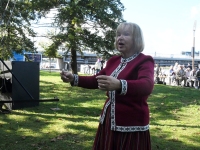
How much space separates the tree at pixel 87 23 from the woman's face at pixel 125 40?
1040cm

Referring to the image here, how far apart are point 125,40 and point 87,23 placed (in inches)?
460

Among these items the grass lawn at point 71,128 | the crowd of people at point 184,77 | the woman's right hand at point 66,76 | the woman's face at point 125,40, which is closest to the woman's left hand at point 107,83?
the woman's face at point 125,40

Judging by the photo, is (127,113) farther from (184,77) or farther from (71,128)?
(184,77)

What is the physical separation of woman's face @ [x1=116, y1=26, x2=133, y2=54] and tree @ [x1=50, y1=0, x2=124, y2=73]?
34.1ft

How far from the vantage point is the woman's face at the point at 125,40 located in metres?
1.93

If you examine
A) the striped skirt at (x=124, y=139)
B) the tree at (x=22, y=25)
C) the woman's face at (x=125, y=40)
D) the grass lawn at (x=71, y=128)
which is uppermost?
the tree at (x=22, y=25)

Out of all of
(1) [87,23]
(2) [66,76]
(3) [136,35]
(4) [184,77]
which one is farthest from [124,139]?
(4) [184,77]

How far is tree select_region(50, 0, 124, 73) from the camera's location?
1234 centimetres

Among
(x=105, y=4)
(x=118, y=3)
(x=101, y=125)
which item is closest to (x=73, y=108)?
(x=101, y=125)

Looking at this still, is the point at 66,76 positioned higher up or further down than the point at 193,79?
higher up

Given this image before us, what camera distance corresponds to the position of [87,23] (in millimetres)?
13336

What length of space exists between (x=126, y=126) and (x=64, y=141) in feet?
8.68

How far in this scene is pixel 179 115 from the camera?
6.91 meters

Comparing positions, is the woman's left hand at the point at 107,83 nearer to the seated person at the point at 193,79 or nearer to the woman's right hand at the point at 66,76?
the woman's right hand at the point at 66,76
